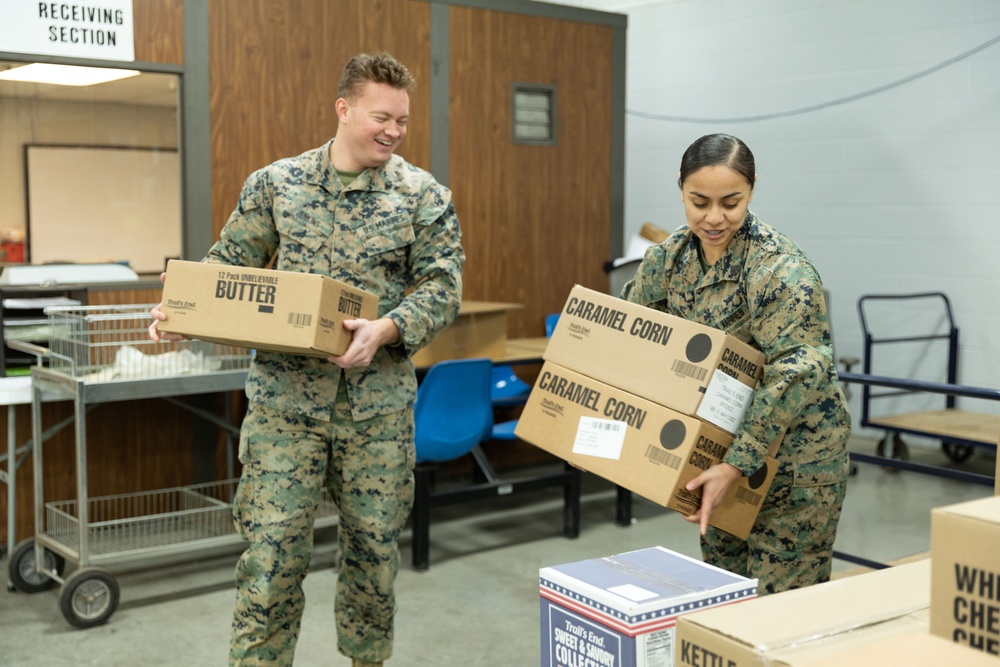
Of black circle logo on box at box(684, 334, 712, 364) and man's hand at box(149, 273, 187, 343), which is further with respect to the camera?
man's hand at box(149, 273, 187, 343)

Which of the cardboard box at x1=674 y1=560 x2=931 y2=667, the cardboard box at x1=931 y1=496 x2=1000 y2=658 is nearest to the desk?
the cardboard box at x1=674 y1=560 x2=931 y2=667

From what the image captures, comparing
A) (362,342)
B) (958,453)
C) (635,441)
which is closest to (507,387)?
(362,342)

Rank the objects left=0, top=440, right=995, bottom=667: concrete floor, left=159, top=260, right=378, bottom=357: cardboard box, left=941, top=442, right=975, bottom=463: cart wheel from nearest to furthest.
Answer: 1. left=159, top=260, right=378, bottom=357: cardboard box
2. left=0, top=440, right=995, bottom=667: concrete floor
3. left=941, top=442, right=975, bottom=463: cart wheel

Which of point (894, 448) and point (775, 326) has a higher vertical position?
point (775, 326)

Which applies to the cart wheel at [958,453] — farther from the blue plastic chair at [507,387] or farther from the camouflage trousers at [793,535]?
the camouflage trousers at [793,535]

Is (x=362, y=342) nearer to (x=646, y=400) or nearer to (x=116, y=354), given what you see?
(x=646, y=400)

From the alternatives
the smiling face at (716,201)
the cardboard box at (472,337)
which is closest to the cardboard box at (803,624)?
the smiling face at (716,201)

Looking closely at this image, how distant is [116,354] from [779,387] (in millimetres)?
2602

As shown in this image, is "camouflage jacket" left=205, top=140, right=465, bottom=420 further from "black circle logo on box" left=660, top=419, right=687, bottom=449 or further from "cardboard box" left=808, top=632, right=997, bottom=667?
"cardboard box" left=808, top=632, right=997, bottom=667

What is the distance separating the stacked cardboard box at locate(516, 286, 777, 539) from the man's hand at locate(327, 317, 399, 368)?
405 millimetres

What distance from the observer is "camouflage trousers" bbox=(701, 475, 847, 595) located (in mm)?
2059

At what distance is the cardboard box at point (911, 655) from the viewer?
112 centimetres

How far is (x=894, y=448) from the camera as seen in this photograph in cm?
562

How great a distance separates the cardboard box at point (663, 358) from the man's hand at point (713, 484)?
0.08 m
